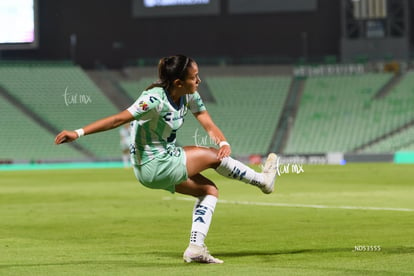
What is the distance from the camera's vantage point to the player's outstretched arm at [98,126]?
9.36 metres

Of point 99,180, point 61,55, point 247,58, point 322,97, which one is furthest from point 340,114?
point 99,180

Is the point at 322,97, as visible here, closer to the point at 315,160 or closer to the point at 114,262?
the point at 315,160

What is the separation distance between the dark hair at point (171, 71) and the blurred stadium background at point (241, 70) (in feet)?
155

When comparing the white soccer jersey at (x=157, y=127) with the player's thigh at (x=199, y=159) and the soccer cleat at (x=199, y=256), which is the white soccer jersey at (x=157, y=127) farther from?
the soccer cleat at (x=199, y=256)

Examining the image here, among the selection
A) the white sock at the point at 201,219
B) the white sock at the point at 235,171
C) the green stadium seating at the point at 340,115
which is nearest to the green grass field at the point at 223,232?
the white sock at the point at 201,219

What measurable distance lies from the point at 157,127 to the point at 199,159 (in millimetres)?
619

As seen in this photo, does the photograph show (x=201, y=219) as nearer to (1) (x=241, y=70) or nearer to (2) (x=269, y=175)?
(2) (x=269, y=175)

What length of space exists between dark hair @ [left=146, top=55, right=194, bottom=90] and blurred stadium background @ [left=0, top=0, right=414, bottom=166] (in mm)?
47381

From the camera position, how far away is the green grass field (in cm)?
1030

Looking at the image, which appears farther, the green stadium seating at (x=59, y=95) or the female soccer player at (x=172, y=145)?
the green stadium seating at (x=59, y=95)

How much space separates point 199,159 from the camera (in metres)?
10.8

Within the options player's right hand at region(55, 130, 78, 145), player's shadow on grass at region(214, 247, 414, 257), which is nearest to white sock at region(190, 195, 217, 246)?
player's shadow on grass at region(214, 247, 414, 257)

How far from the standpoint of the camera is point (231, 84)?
6481 cm

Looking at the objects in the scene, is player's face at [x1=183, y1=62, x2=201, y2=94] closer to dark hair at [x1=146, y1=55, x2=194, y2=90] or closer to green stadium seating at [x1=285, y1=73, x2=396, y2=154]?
dark hair at [x1=146, y1=55, x2=194, y2=90]
